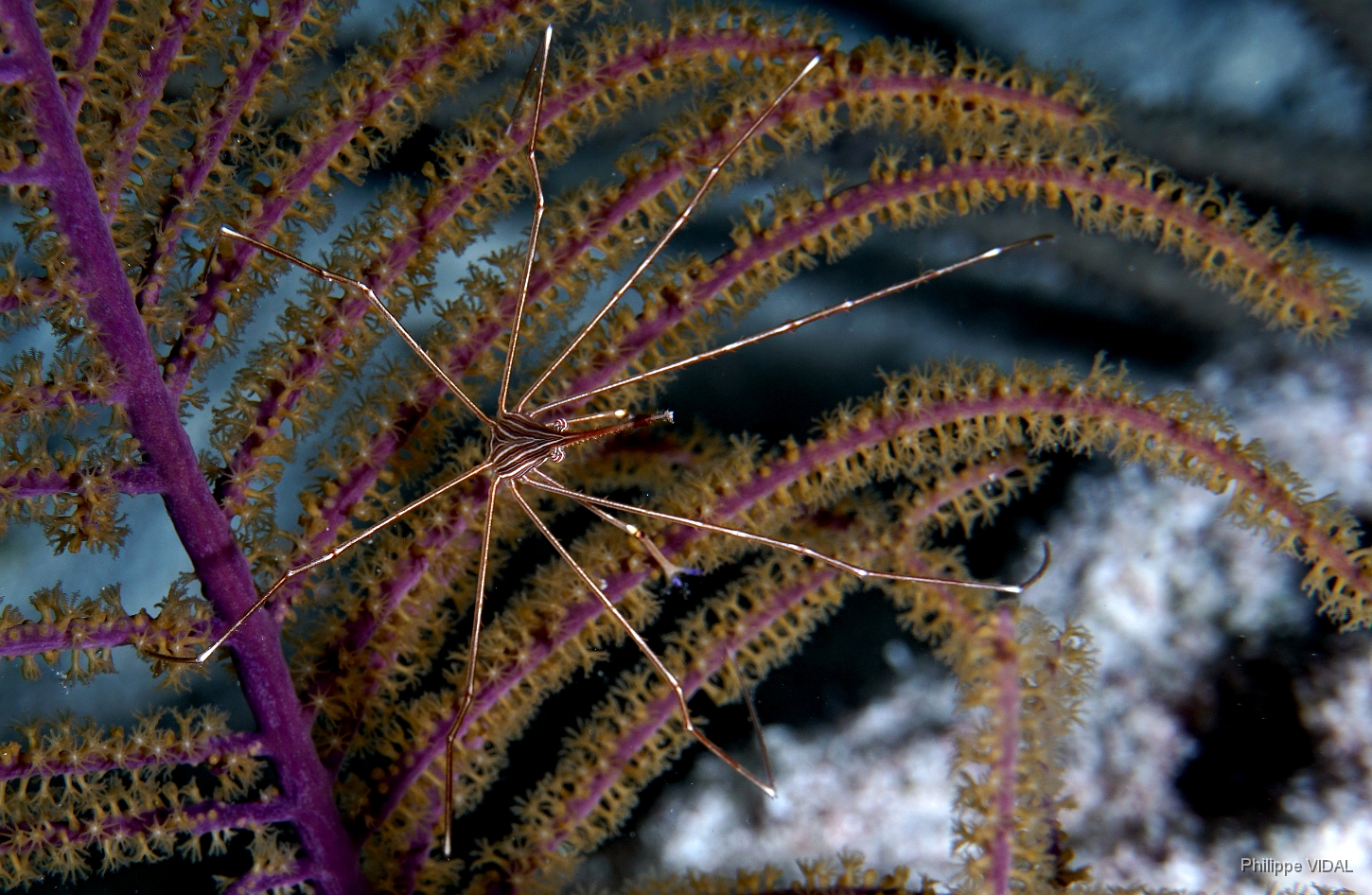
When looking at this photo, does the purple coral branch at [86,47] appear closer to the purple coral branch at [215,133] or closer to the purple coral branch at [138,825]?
the purple coral branch at [215,133]

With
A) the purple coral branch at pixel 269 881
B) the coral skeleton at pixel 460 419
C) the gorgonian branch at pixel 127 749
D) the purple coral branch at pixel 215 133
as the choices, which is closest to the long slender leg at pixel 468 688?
the coral skeleton at pixel 460 419

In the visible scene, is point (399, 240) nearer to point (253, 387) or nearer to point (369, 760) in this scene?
point (253, 387)

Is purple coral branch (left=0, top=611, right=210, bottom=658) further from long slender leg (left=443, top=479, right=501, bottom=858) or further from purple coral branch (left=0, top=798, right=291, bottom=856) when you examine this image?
long slender leg (left=443, top=479, right=501, bottom=858)

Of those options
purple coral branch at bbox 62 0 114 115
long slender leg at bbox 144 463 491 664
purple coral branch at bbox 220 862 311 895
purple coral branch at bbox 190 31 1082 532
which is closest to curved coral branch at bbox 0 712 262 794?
long slender leg at bbox 144 463 491 664

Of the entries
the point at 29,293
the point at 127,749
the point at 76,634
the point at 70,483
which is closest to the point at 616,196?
the point at 29,293

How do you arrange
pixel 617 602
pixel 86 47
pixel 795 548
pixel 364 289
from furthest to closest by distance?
pixel 617 602 < pixel 795 548 < pixel 364 289 < pixel 86 47

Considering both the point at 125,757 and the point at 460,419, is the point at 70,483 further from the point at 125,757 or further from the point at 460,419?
the point at 460,419

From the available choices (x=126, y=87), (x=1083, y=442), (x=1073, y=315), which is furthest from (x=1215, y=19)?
(x=126, y=87)
